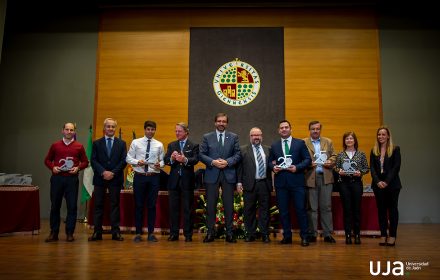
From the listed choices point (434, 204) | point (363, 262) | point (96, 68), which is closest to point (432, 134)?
point (434, 204)

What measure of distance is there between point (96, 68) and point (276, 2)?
4236 mm

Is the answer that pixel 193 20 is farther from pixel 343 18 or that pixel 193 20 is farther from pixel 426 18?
pixel 426 18

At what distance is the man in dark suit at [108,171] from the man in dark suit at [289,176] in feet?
6.22

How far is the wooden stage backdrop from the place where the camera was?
7.58 metres

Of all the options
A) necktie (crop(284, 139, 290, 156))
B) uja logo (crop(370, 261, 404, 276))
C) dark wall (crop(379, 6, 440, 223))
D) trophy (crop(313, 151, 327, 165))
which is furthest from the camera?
dark wall (crop(379, 6, 440, 223))

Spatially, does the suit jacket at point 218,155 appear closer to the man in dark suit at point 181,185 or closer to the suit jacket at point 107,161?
the man in dark suit at point 181,185

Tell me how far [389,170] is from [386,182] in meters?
0.15

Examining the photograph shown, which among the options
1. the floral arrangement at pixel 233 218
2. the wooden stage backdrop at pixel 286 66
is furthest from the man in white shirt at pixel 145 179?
the wooden stage backdrop at pixel 286 66

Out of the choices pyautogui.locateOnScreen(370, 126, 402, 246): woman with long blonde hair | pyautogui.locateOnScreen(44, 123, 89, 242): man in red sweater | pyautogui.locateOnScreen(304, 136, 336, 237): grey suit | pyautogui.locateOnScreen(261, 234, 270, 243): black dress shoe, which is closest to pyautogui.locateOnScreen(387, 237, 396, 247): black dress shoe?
pyautogui.locateOnScreen(370, 126, 402, 246): woman with long blonde hair

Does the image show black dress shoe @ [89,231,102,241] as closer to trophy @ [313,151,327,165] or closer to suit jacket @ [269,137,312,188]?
suit jacket @ [269,137,312,188]

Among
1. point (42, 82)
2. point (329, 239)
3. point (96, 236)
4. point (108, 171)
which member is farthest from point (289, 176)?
point (42, 82)

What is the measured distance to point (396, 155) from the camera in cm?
403

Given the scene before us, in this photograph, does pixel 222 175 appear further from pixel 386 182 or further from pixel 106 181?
pixel 386 182

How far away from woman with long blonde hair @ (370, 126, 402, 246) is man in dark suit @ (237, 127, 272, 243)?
1.26m
